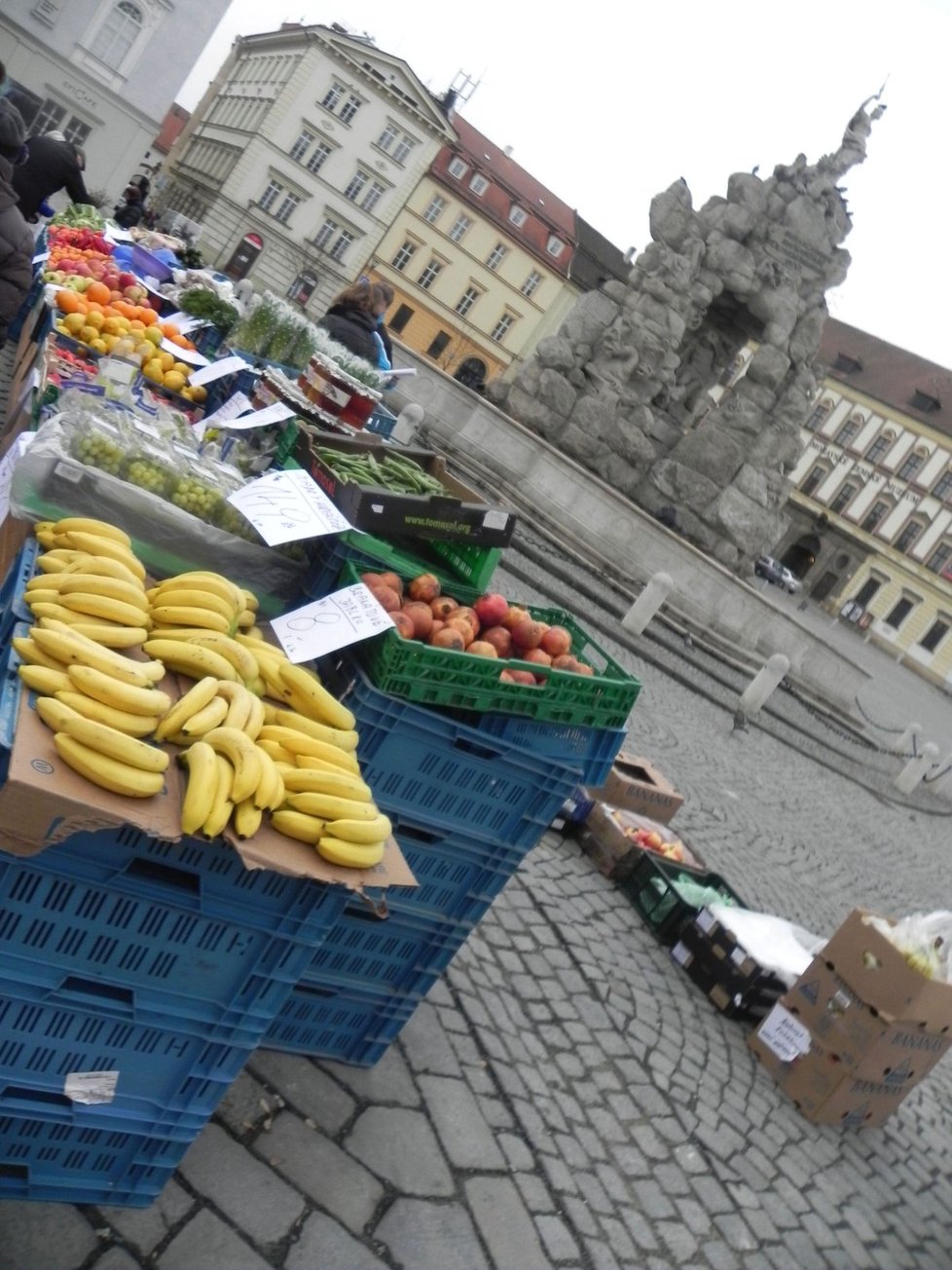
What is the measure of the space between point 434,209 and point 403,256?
9.55ft

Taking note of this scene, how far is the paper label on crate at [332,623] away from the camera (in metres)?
3.25

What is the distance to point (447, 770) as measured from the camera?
11.4 feet

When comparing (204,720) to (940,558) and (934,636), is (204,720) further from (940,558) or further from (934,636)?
(940,558)

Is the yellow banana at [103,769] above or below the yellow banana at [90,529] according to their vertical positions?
below

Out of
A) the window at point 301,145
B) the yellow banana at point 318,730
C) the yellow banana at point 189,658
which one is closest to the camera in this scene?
the yellow banana at point 189,658

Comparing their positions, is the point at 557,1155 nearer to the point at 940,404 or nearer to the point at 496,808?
the point at 496,808

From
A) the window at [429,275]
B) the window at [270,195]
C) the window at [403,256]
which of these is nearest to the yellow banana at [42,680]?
the window at [270,195]

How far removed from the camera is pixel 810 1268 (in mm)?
4289

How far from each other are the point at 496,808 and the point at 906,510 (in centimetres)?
6309

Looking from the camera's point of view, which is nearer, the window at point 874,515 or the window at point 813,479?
the window at point 874,515

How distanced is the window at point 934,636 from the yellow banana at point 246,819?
61.3m

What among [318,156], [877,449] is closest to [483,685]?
[318,156]

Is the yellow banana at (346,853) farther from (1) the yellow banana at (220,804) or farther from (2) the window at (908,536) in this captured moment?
(2) the window at (908,536)

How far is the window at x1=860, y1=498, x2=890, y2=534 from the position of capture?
201 ft
